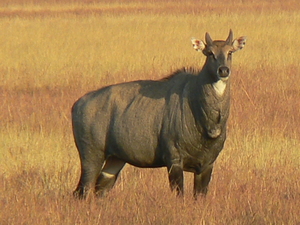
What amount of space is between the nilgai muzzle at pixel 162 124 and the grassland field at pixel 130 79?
271mm

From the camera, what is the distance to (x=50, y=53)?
17359 millimetres

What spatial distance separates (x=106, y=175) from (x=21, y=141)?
8.17 feet

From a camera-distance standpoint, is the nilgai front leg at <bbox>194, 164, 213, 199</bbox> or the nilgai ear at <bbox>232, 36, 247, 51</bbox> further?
the nilgai ear at <bbox>232, 36, 247, 51</bbox>

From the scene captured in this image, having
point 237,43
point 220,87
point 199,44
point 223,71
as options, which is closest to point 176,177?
point 220,87

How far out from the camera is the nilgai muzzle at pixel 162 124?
6.58 m

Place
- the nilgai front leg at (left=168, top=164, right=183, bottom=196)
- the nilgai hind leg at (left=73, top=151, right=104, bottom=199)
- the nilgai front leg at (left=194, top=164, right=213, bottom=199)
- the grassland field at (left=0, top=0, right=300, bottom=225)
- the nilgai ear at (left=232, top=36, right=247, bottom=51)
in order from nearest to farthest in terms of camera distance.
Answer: the grassland field at (left=0, top=0, right=300, bottom=225)
the nilgai front leg at (left=168, top=164, right=183, bottom=196)
the nilgai front leg at (left=194, top=164, right=213, bottom=199)
the nilgai ear at (left=232, top=36, right=247, bottom=51)
the nilgai hind leg at (left=73, top=151, right=104, bottom=199)

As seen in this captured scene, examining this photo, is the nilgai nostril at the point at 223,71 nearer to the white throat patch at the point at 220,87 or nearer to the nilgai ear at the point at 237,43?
the white throat patch at the point at 220,87

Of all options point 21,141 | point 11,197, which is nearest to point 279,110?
point 21,141

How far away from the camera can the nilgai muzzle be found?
259 inches

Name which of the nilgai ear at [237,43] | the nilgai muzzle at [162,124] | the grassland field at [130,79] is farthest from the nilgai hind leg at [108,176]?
the nilgai ear at [237,43]

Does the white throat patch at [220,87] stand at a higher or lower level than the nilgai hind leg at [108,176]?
higher

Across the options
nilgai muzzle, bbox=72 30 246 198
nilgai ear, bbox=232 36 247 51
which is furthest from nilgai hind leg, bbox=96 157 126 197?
nilgai ear, bbox=232 36 247 51

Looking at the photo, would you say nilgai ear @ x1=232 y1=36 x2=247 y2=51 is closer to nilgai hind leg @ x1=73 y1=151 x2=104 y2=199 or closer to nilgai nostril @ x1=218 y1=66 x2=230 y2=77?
nilgai nostril @ x1=218 y1=66 x2=230 y2=77

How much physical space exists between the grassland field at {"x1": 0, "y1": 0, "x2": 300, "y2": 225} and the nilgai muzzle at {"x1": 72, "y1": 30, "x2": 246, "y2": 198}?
10.7 inches
